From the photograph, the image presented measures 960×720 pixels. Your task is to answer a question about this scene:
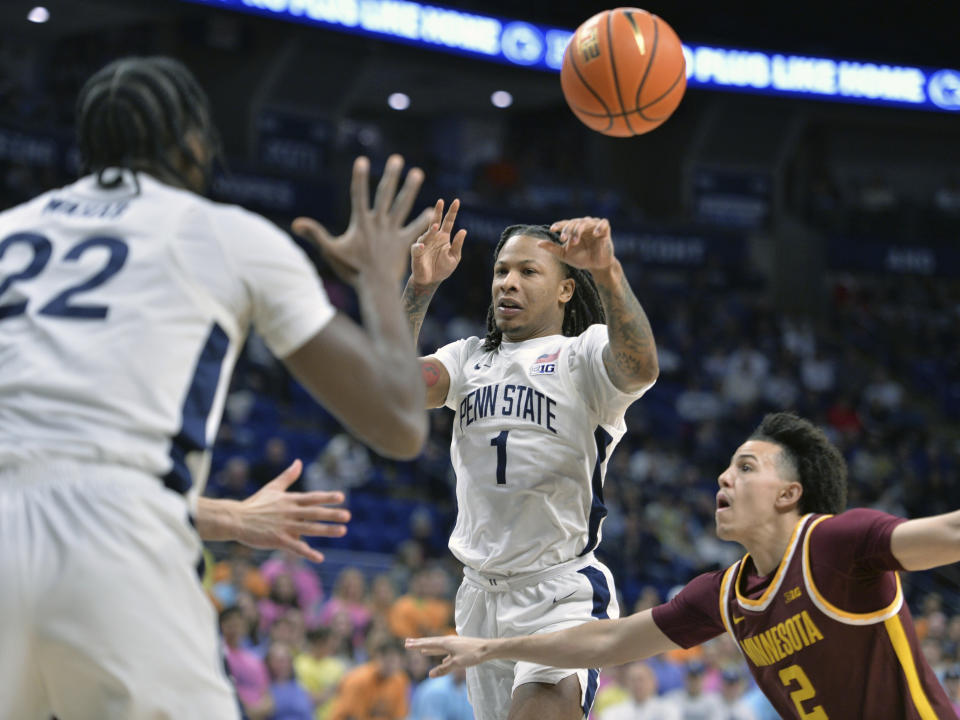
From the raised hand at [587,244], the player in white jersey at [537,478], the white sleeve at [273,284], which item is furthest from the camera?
the player in white jersey at [537,478]

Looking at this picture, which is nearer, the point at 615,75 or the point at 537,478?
the point at 537,478

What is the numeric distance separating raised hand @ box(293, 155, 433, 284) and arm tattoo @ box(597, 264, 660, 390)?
5.69 ft

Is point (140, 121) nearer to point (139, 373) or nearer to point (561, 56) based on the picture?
point (139, 373)

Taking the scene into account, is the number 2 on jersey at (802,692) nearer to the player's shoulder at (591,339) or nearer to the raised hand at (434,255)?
the player's shoulder at (591,339)

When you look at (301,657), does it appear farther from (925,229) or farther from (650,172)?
(925,229)

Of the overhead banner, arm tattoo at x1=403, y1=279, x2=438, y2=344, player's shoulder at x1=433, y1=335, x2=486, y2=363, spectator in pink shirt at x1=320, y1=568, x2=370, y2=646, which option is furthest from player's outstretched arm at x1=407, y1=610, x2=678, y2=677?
the overhead banner

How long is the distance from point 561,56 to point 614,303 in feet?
49.7

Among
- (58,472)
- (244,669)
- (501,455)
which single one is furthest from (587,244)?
(244,669)

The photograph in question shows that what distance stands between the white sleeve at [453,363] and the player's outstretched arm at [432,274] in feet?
0.08

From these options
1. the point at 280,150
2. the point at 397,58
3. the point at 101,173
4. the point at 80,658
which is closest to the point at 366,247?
the point at 101,173

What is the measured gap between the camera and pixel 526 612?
450 centimetres

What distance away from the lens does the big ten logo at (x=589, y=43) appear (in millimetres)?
5645

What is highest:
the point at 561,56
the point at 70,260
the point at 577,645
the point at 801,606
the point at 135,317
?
the point at 561,56

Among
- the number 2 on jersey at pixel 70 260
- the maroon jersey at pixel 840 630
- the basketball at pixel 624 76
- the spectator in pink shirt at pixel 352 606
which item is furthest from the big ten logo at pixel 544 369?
the spectator in pink shirt at pixel 352 606
